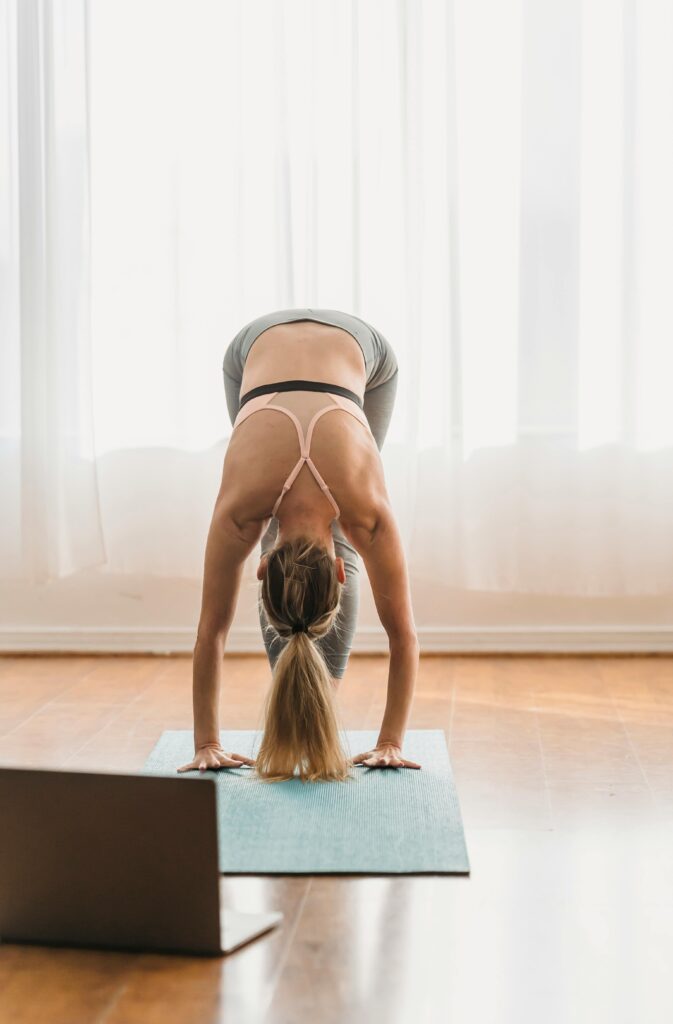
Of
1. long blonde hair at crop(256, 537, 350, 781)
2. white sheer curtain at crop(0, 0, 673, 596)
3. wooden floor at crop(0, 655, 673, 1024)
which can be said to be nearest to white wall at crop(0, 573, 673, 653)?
white sheer curtain at crop(0, 0, 673, 596)

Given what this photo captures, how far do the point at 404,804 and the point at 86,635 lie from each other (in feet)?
6.74

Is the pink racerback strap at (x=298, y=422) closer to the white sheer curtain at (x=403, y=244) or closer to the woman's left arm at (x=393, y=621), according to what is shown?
the woman's left arm at (x=393, y=621)

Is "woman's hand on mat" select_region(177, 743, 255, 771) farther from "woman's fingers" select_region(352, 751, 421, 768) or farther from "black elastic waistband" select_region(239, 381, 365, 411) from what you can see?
"black elastic waistband" select_region(239, 381, 365, 411)

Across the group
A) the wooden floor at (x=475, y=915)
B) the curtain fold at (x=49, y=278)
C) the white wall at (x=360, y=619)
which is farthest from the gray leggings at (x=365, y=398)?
the curtain fold at (x=49, y=278)

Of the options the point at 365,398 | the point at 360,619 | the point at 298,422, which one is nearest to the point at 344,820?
the point at 298,422

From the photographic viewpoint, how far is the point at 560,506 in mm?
3910

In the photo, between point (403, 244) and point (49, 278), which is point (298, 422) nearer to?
point (403, 244)

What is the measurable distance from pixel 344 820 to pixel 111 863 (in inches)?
26.5

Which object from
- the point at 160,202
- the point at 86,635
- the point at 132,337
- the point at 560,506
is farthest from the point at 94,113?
the point at 560,506

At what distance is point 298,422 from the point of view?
2.62 metres

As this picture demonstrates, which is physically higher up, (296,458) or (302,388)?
(302,388)

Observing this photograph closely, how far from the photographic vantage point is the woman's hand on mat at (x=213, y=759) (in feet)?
8.51

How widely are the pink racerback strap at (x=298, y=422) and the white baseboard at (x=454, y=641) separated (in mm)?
1426

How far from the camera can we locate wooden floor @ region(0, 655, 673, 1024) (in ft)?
5.20
